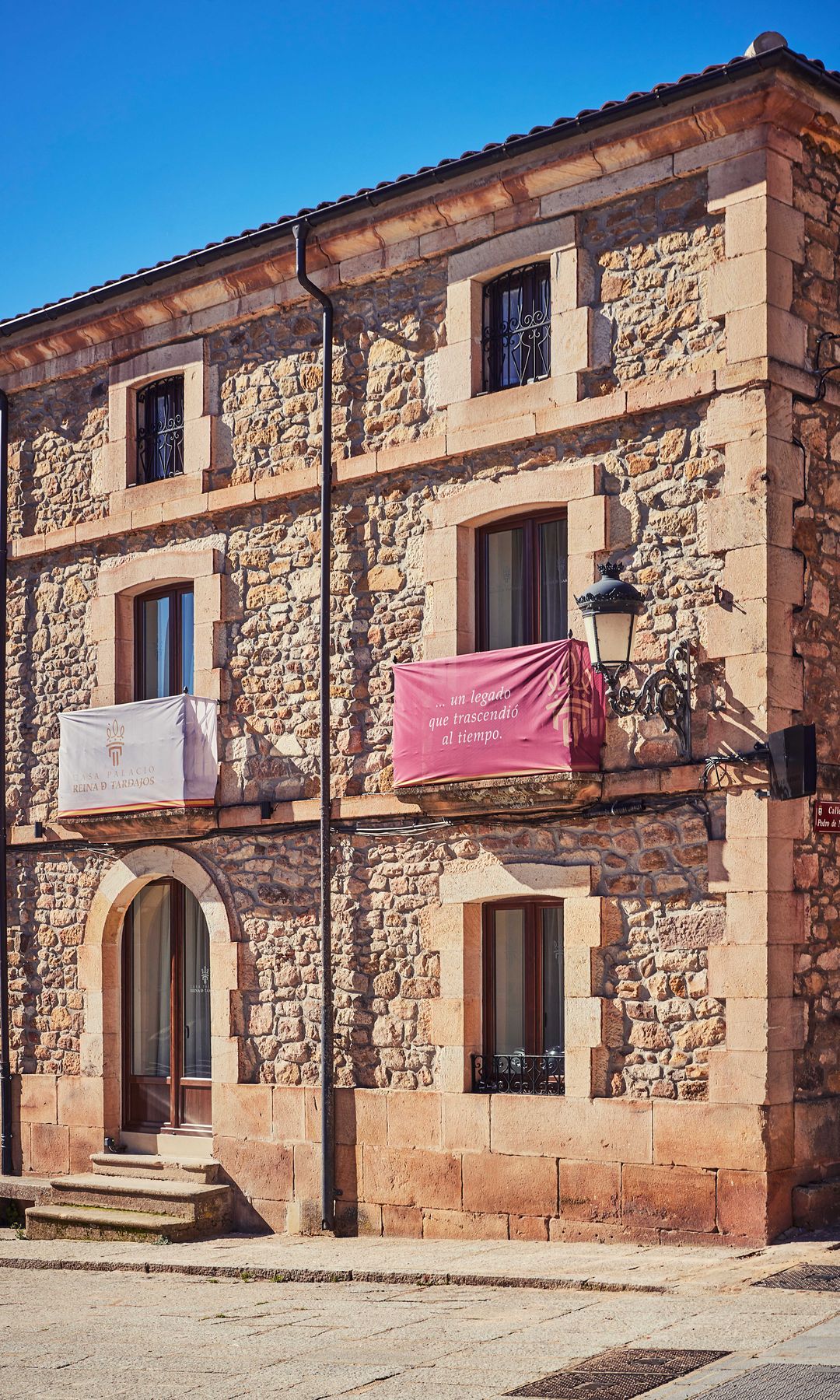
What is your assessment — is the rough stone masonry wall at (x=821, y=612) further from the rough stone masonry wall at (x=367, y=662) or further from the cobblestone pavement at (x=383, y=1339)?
the cobblestone pavement at (x=383, y=1339)

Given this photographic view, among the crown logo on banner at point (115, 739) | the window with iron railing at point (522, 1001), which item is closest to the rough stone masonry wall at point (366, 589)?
the crown logo on banner at point (115, 739)

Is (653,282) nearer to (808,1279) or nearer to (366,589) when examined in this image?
(366,589)

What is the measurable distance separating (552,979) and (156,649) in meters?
4.58

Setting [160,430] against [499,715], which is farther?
[160,430]

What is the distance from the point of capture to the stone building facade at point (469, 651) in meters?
9.82

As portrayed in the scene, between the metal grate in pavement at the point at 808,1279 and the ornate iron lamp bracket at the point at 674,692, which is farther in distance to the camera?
the ornate iron lamp bracket at the point at 674,692

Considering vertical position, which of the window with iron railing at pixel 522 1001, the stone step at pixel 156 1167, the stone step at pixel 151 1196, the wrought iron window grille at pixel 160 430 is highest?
the wrought iron window grille at pixel 160 430

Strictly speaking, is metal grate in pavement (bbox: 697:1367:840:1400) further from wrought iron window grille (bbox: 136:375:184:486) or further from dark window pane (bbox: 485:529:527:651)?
wrought iron window grille (bbox: 136:375:184:486)

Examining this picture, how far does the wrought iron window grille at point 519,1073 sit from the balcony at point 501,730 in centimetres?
159

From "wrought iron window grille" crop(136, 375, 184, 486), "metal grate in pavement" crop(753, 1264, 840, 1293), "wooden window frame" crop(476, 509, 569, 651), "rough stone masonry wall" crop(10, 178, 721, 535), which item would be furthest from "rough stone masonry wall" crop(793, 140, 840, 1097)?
"wrought iron window grille" crop(136, 375, 184, 486)

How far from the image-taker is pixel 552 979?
10.8 meters

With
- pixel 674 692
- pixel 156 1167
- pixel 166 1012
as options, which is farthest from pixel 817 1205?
pixel 166 1012

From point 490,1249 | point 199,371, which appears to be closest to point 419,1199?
point 490,1249

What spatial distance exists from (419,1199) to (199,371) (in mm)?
6273
